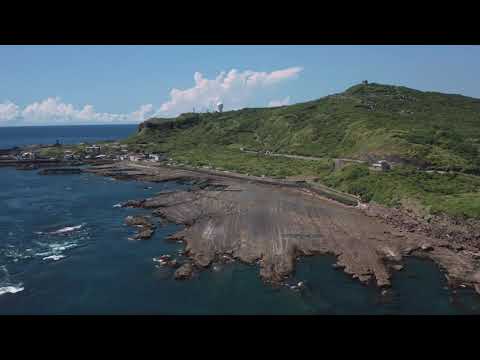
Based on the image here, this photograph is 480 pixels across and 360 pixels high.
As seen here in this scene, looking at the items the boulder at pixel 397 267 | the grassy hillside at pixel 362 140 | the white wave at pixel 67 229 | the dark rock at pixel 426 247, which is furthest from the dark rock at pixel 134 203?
the dark rock at pixel 426 247

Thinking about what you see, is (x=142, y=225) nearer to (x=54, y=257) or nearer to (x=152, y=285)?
(x=54, y=257)

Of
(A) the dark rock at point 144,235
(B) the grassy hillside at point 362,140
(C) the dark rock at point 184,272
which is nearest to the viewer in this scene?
(C) the dark rock at point 184,272

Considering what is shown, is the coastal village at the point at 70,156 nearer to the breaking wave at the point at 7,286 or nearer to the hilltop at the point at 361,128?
the hilltop at the point at 361,128

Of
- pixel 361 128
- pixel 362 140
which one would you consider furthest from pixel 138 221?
pixel 361 128

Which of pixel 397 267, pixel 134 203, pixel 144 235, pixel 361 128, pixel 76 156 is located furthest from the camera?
pixel 76 156

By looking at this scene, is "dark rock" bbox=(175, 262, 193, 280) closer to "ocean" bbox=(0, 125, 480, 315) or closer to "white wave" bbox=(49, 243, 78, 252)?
"ocean" bbox=(0, 125, 480, 315)

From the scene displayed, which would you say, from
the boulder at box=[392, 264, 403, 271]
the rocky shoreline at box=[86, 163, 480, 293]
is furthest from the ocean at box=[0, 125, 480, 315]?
the rocky shoreline at box=[86, 163, 480, 293]
